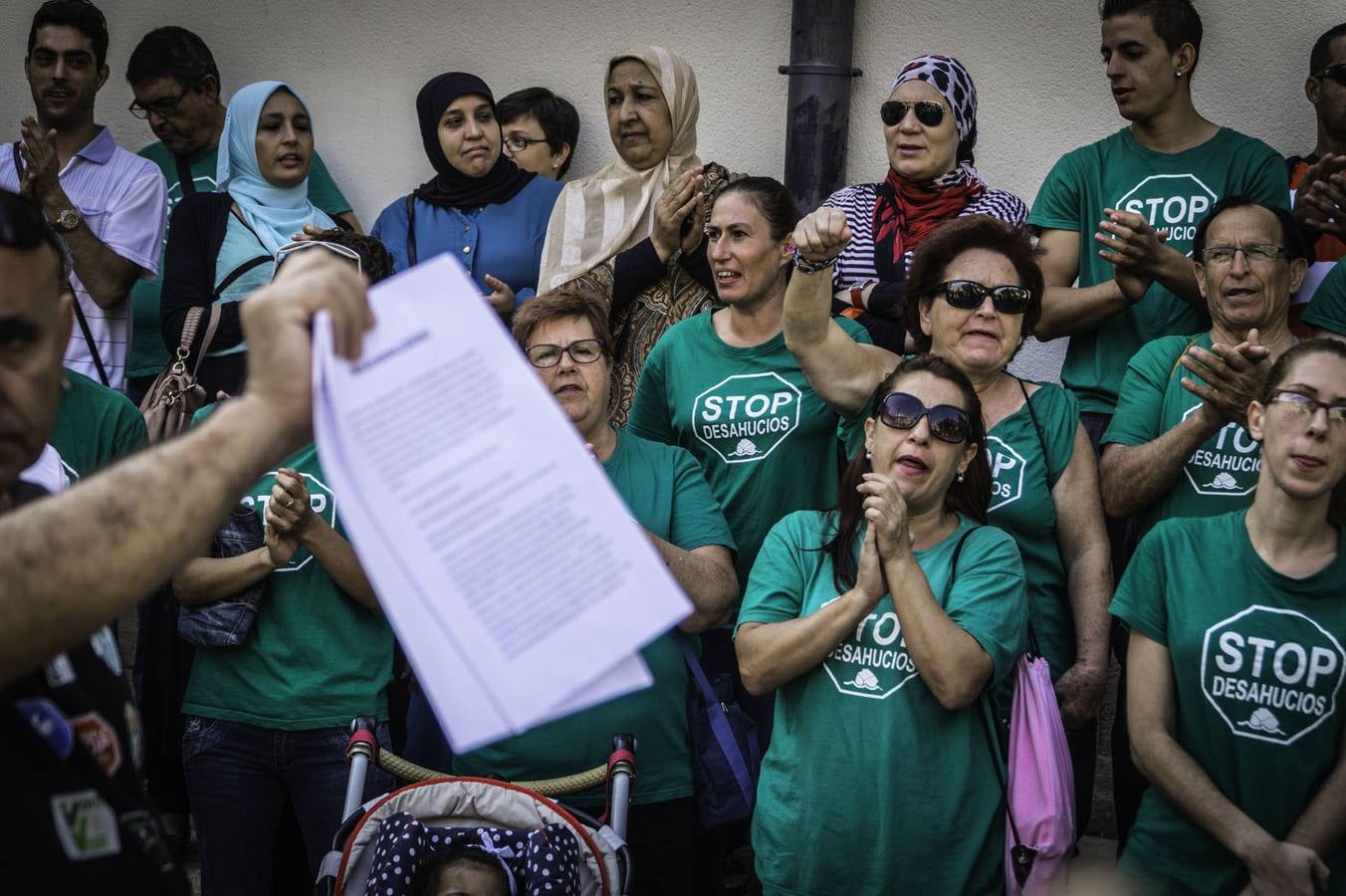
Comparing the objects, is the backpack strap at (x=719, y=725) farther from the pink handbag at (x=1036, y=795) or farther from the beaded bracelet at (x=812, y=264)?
the beaded bracelet at (x=812, y=264)

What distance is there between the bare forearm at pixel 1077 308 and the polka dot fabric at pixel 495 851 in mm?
2171

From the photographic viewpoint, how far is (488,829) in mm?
3572

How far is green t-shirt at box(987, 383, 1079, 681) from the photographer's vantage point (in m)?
4.00

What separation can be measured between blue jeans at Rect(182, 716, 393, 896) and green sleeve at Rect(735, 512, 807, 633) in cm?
116

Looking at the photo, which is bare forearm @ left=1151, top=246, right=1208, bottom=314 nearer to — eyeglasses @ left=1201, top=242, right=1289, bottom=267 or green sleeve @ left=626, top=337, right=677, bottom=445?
eyeglasses @ left=1201, top=242, right=1289, bottom=267

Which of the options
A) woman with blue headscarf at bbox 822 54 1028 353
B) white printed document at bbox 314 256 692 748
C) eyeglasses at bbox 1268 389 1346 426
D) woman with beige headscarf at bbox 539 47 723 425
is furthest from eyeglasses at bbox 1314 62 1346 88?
white printed document at bbox 314 256 692 748

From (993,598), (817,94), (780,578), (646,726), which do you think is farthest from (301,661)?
(817,94)

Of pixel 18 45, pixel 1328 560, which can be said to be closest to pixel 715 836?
pixel 1328 560

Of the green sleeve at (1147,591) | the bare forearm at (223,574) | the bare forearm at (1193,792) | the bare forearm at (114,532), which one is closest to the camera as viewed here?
the bare forearm at (114,532)

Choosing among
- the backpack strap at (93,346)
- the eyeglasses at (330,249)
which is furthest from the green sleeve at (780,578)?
the backpack strap at (93,346)

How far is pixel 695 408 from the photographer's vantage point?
14.5 ft

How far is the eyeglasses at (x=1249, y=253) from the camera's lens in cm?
410

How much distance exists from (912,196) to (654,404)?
3.55 ft

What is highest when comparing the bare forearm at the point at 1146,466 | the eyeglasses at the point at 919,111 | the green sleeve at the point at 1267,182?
the eyeglasses at the point at 919,111
